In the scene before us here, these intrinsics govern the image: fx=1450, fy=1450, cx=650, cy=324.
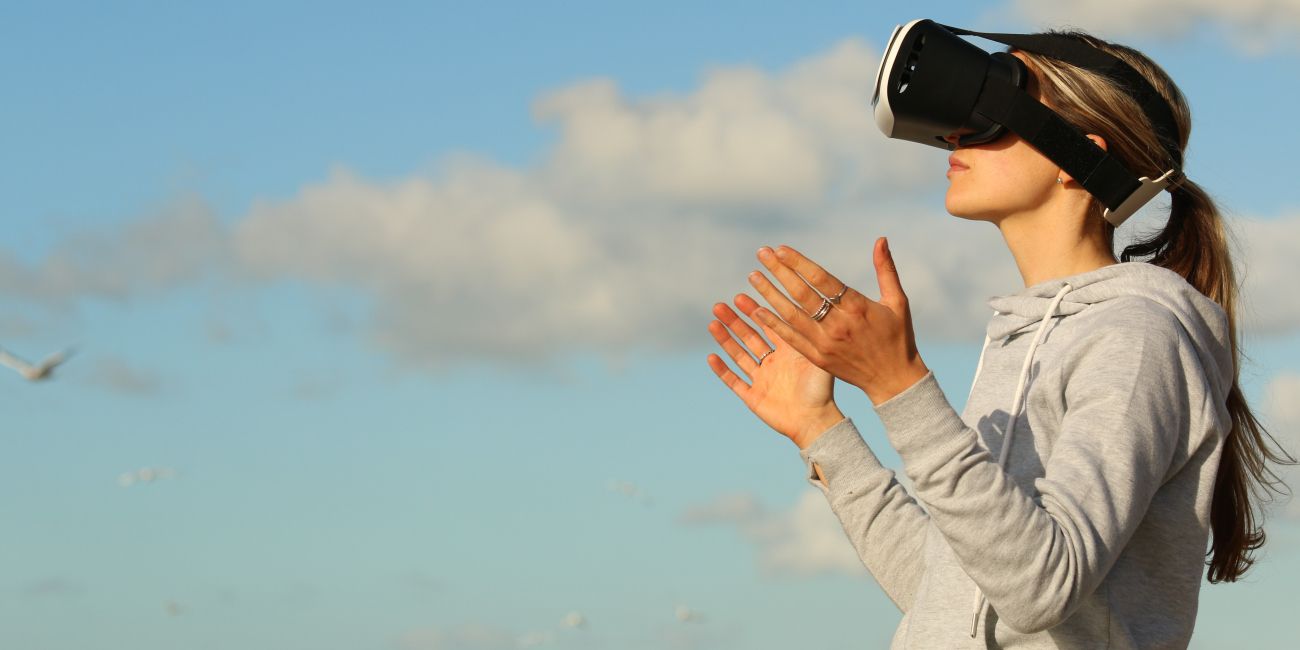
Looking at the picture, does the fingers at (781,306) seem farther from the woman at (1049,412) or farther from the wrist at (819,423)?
the wrist at (819,423)

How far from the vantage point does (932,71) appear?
416cm

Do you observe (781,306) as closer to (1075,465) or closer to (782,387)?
(1075,465)

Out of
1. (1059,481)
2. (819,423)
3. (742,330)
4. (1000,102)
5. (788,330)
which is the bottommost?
(1059,481)

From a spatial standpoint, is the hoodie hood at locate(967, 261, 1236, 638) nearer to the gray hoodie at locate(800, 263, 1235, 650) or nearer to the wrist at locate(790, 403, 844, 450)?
the gray hoodie at locate(800, 263, 1235, 650)

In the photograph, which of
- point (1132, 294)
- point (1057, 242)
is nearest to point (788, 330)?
point (1132, 294)

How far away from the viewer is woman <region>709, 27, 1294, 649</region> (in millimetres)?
3117

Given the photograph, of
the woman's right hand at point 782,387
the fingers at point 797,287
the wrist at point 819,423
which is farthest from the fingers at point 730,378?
the fingers at point 797,287

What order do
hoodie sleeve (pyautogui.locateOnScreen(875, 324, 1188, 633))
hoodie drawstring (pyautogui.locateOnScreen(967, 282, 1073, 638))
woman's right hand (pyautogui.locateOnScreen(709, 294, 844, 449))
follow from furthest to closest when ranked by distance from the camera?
woman's right hand (pyautogui.locateOnScreen(709, 294, 844, 449))
hoodie drawstring (pyautogui.locateOnScreen(967, 282, 1073, 638))
hoodie sleeve (pyautogui.locateOnScreen(875, 324, 1188, 633))

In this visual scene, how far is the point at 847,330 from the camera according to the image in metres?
3.18

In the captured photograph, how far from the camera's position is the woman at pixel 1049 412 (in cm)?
312

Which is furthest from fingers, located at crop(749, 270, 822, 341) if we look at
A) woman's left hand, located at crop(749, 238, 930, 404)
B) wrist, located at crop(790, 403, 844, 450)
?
wrist, located at crop(790, 403, 844, 450)

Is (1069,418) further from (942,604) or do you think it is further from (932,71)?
(932,71)

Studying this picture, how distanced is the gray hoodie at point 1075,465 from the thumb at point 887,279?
0.20m

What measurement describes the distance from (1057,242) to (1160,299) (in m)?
0.44
